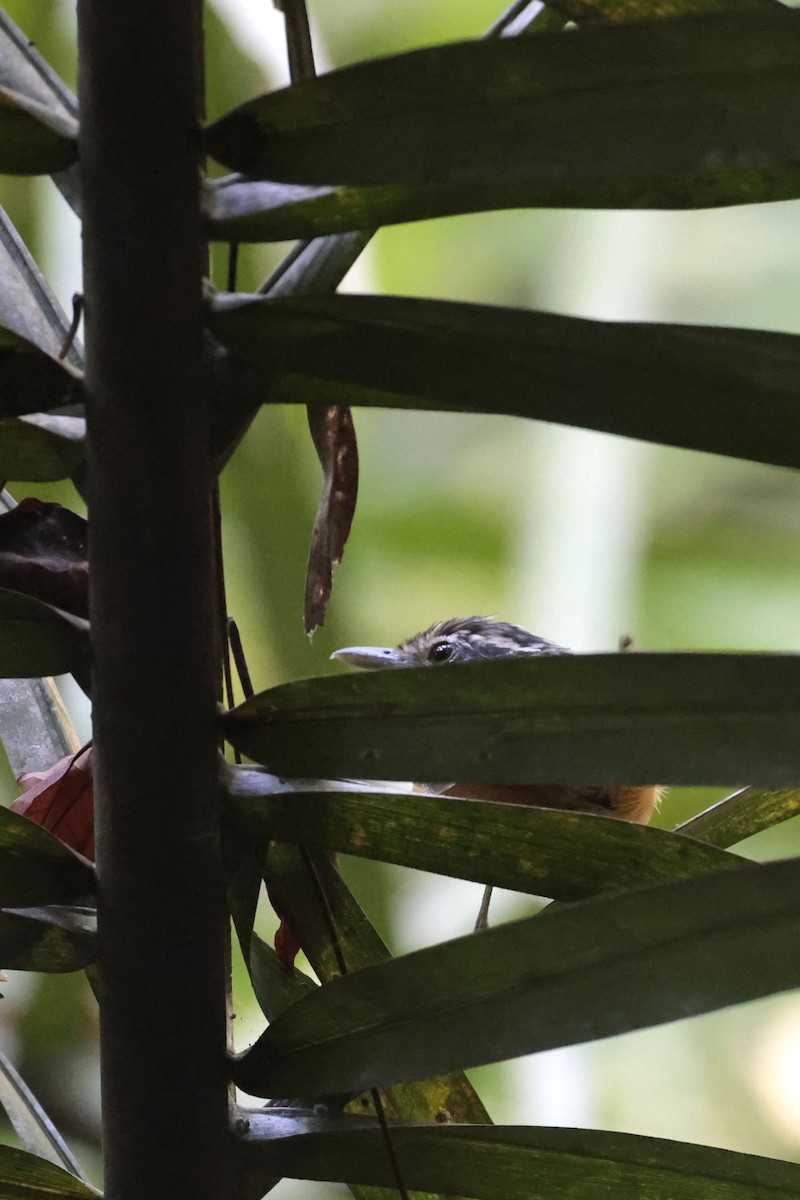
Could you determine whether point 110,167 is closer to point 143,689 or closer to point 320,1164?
point 143,689

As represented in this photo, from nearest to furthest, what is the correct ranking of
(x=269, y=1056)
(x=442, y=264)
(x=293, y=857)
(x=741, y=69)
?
(x=741, y=69) → (x=269, y=1056) → (x=293, y=857) → (x=442, y=264)

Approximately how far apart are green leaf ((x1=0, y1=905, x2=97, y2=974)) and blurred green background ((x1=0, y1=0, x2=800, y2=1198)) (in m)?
1.15

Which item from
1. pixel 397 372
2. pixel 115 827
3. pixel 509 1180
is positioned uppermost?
pixel 397 372

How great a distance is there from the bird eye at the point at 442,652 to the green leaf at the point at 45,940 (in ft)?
3.12

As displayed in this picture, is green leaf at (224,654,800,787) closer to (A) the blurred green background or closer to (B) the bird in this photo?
(B) the bird

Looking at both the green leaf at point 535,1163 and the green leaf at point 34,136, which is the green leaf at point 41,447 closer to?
the green leaf at point 34,136

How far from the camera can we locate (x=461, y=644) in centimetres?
149

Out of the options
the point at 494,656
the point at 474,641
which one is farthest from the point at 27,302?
the point at 474,641

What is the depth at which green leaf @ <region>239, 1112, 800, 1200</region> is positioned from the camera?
468mm

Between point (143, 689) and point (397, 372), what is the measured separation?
0.15 m

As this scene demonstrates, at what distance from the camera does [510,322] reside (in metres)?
0.39

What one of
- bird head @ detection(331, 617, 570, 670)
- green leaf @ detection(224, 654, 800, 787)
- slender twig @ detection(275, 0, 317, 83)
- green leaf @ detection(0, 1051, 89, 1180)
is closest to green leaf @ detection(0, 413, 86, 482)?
green leaf @ detection(224, 654, 800, 787)

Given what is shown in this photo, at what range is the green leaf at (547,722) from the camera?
38 cm

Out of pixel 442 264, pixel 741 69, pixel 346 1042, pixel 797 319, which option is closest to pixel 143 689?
pixel 346 1042
